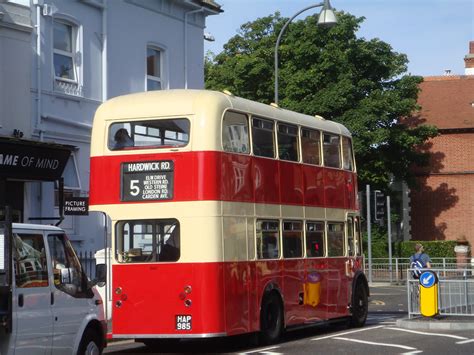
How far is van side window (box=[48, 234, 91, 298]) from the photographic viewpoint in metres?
12.9

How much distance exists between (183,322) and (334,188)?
6.23 metres

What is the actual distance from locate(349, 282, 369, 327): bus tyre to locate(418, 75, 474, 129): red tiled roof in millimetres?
41799

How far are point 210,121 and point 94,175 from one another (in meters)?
2.31

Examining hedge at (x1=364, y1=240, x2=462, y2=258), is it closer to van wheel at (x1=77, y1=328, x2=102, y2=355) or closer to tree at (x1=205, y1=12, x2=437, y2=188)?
tree at (x1=205, y1=12, x2=437, y2=188)

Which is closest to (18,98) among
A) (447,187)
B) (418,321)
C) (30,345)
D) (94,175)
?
(94,175)

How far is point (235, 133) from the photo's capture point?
17797mm

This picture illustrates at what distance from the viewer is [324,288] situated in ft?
69.9

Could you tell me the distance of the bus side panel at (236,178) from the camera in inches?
677

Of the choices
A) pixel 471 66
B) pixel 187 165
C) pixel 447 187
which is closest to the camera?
pixel 187 165

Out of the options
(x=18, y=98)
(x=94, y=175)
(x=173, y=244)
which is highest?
(x=18, y=98)

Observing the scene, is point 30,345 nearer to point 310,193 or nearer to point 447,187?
point 310,193

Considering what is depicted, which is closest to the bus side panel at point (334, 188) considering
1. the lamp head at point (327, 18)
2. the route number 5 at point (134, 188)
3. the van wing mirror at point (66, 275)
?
the route number 5 at point (134, 188)

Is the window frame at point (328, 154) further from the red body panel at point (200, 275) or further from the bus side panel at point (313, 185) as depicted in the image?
the red body panel at point (200, 275)

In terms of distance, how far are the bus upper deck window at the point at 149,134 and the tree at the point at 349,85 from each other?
34.1 m
